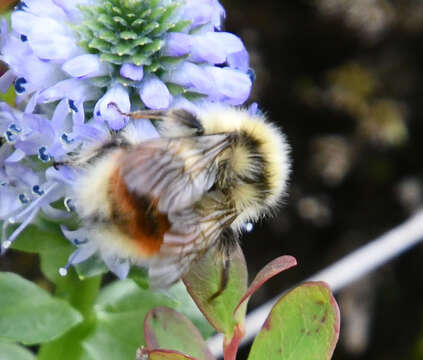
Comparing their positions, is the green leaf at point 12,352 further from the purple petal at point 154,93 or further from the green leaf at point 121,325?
the purple petal at point 154,93

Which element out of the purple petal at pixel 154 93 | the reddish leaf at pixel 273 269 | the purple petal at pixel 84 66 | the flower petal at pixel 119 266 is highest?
the purple petal at pixel 84 66

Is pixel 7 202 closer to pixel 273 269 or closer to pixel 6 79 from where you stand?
pixel 6 79

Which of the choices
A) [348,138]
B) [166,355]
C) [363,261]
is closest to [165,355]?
[166,355]

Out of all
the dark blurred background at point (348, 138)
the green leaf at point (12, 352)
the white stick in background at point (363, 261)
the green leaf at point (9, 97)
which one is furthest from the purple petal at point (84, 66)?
the dark blurred background at point (348, 138)

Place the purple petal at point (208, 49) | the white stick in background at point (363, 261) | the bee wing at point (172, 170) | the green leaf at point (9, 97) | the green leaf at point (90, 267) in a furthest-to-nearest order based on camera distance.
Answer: the white stick in background at point (363, 261) → the green leaf at point (9, 97) → the green leaf at point (90, 267) → the purple petal at point (208, 49) → the bee wing at point (172, 170)

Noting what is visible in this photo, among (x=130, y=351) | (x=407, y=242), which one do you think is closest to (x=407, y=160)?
(x=407, y=242)

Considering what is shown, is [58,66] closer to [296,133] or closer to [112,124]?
[112,124]

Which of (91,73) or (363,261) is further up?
(91,73)
